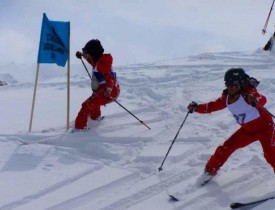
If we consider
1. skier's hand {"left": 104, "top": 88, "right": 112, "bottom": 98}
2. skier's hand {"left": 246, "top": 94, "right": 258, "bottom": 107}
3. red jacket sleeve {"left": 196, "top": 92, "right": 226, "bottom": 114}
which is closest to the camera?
skier's hand {"left": 246, "top": 94, "right": 258, "bottom": 107}

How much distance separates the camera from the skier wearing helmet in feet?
20.3

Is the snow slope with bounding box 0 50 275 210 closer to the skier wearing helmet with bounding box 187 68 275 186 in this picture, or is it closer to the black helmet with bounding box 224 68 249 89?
the skier wearing helmet with bounding box 187 68 275 186

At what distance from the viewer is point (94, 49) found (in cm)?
873

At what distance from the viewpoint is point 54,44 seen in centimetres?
887

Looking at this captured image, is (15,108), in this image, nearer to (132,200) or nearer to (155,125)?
(155,125)

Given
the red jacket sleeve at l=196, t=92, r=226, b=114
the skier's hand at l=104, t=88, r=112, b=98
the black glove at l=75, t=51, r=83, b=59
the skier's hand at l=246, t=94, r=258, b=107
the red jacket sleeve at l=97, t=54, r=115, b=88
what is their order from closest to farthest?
1. the skier's hand at l=246, t=94, r=258, b=107
2. the red jacket sleeve at l=196, t=92, r=226, b=114
3. the skier's hand at l=104, t=88, r=112, b=98
4. the red jacket sleeve at l=97, t=54, r=115, b=88
5. the black glove at l=75, t=51, r=83, b=59

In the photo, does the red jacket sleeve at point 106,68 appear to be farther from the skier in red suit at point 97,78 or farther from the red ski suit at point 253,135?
the red ski suit at point 253,135

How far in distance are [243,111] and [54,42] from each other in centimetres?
408

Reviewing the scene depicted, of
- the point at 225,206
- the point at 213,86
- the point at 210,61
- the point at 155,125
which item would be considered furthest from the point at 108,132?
the point at 210,61

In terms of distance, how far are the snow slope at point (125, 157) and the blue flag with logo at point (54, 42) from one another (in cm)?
135

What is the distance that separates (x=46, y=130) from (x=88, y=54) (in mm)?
1653

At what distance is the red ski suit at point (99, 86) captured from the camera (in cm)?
865

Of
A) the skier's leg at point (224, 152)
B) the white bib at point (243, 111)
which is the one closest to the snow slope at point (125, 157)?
the skier's leg at point (224, 152)

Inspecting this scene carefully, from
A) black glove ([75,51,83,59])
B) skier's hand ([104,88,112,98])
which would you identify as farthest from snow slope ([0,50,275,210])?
black glove ([75,51,83,59])
